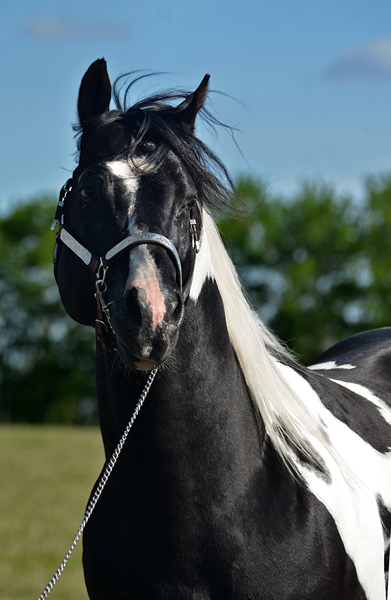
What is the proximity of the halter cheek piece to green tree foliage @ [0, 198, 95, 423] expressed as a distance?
1212 inches

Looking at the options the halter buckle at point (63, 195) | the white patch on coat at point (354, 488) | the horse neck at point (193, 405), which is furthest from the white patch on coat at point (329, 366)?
the halter buckle at point (63, 195)

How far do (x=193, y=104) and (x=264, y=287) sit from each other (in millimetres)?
33392

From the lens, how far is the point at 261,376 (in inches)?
95.5

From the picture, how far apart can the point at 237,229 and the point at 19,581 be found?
2993cm

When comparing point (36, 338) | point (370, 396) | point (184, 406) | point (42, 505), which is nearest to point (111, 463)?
point (184, 406)

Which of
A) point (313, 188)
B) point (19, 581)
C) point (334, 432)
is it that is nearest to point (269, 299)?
point (313, 188)

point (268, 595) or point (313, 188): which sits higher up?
point (313, 188)

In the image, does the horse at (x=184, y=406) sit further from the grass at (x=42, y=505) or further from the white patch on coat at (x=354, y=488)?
the grass at (x=42, y=505)

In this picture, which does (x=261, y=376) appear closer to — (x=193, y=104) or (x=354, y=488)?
(x=354, y=488)

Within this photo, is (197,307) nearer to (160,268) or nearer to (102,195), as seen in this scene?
(160,268)

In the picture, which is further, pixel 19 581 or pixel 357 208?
pixel 357 208

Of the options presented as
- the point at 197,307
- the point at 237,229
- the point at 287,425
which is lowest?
the point at 287,425

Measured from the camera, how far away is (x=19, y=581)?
21.4 feet

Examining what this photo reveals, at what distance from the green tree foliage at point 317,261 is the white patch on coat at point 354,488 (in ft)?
101
